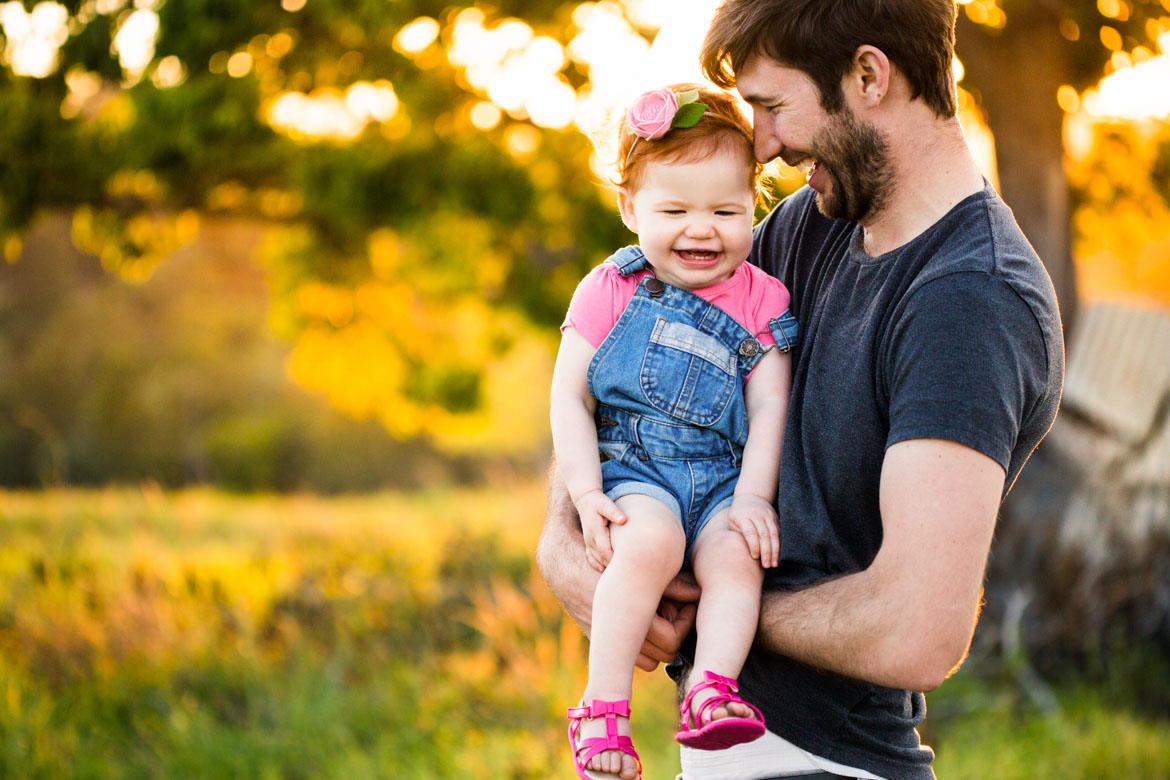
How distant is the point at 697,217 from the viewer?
1961 millimetres

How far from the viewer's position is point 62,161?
667 cm

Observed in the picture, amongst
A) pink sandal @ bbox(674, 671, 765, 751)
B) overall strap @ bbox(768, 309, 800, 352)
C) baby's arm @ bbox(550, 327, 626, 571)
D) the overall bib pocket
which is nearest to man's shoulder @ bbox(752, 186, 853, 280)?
overall strap @ bbox(768, 309, 800, 352)

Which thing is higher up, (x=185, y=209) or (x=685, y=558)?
(x=185, y=209)

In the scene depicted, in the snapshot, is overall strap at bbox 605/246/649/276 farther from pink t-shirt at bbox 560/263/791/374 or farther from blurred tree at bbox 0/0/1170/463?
blurred tree at bbox 0/0/1170/463

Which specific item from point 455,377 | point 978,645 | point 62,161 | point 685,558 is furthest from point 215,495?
point 685,558

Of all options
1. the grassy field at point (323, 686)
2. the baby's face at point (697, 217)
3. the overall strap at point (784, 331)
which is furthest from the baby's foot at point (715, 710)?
the grassy field at point (323, 686)

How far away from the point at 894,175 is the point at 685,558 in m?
0.82

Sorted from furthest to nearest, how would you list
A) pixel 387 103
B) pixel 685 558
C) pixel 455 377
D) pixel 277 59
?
1. pixel 455 377
2. pixel 387 103
3. pixel 277 59
4. pixel 685 558

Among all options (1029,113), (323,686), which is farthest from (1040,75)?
(323,686)

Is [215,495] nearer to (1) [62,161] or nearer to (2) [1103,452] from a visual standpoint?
(1) [62,161]

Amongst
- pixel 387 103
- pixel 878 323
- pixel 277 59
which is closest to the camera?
pixel 878 323

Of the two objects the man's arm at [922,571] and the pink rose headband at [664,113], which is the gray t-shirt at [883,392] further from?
the pink rose headband at [664,113]

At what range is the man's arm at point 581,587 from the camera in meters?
1.88

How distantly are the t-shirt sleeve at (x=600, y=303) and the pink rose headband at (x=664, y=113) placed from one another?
291 mm
